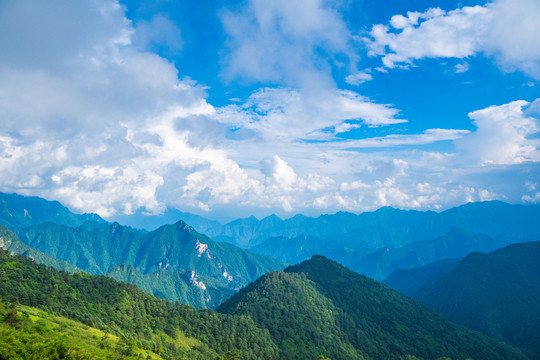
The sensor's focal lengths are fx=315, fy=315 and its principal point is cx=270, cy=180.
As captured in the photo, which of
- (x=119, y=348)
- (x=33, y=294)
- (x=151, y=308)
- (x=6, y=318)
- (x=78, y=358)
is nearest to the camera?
(x=78, y=358)

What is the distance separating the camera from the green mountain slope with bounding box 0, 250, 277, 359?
472ft

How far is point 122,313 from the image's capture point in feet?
569

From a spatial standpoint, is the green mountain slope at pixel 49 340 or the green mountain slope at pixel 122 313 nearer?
the green mountain slope at pixel 49 340

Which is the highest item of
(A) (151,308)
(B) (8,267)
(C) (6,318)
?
(B) (8,267)

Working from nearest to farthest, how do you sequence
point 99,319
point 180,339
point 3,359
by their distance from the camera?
1. point 3,359
2. point 99,319
3. point 180,339

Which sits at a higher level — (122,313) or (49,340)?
(49,340)

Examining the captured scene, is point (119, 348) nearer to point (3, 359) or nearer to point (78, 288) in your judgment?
point (3, 359)

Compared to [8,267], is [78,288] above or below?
below

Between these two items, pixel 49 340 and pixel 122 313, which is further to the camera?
pixel 122 313

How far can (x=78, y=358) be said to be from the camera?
273 feet

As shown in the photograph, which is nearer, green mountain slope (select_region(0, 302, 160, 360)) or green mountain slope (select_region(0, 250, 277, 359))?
green mountain slope (select_region(0, 302, 160, 360))

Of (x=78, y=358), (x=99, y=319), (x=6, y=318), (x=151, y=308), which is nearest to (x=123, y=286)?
(x=151, y=308)

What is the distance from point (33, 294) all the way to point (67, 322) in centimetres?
3226

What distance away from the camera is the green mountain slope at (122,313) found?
143750 millimetres
